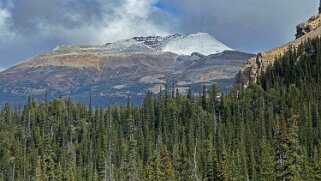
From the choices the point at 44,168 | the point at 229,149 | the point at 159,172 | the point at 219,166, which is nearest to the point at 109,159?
the point at 44,168

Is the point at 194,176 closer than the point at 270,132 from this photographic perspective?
Yes

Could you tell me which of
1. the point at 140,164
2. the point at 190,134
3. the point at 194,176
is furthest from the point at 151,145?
the point at 194,176

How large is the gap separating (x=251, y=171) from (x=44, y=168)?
61.2m

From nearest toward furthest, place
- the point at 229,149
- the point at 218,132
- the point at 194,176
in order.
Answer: the point at 194,176 → the point at 229,149 → the point at 218,132

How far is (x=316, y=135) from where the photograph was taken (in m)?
169

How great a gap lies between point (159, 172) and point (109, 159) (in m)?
58.6

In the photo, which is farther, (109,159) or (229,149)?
(109,159)

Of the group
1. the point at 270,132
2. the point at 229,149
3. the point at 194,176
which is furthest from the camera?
the point at 270,132

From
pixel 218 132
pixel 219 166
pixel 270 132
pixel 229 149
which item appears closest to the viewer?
pixel 219 166

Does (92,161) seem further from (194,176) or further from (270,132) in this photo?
(194,176)

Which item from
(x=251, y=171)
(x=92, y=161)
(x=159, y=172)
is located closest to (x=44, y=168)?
(x=92, y=161)

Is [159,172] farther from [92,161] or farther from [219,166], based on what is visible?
[92,161]

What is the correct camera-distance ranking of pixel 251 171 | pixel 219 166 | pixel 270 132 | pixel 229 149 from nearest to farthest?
pixel 219 166, pixel 251 171, pixel 229 149, pixel 270 132

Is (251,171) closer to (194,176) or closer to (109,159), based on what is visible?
(194,176)
